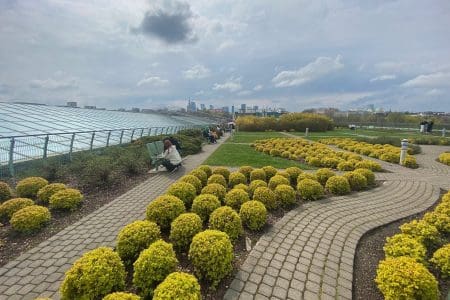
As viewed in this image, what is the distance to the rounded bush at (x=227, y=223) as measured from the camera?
4.12 meters

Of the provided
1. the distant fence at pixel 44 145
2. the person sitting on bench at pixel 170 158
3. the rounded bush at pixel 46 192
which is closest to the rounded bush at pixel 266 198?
the rounded bush at pixel 46 192

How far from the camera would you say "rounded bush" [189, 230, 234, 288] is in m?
3.21

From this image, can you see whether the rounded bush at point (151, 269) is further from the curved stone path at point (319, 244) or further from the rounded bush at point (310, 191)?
the rounded bush at point (310, 191)

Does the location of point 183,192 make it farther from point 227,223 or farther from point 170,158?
point 170,158

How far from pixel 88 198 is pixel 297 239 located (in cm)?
510

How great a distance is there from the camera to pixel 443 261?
3.50m

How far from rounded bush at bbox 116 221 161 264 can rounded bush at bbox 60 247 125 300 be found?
0.44 metres

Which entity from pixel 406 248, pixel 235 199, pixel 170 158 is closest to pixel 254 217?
pixel 235 199

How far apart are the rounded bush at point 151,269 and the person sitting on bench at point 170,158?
6868 millimetres

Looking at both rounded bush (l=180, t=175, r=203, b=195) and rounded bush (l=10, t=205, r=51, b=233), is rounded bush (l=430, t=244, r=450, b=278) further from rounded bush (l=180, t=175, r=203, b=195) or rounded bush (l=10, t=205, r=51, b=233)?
rounded bush (l=10, t=205, r=51, b=233)

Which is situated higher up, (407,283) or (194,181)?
(194,181)

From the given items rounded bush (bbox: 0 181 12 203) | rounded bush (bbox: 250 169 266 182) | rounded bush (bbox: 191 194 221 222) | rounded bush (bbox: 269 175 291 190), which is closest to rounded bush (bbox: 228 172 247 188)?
rounded bush (bbox: 250 169 266 182)

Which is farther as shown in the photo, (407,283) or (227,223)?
(227,223)

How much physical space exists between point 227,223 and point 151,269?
144cm
